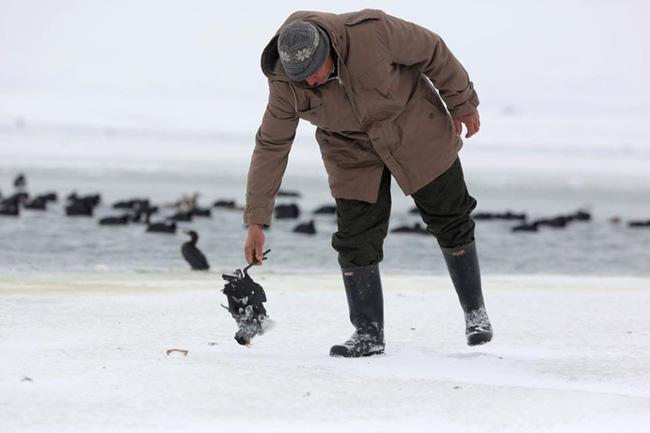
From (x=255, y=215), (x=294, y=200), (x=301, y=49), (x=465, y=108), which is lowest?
(x=294, y=200)

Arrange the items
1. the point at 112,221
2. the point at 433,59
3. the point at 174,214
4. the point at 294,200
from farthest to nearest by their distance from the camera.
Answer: the point at 294,200, the point at 174,214, the point at 112,221, the point at 433,59

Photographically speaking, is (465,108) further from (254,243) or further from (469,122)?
(254,243)

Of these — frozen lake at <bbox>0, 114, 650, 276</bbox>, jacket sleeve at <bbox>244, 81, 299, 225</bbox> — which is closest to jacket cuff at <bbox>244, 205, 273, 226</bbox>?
jacket sleeve at <bbox>244, 81, 299, 225</bbox>

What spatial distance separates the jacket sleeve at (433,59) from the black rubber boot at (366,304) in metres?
0.71

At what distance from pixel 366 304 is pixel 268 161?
0.69 m

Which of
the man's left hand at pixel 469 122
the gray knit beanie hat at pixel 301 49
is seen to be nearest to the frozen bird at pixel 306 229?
the man's left hand at pixel 469 122

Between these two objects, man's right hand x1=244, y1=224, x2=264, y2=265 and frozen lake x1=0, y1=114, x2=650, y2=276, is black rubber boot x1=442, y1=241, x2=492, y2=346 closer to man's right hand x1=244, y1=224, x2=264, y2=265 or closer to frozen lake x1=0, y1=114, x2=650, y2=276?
man's right hand x1=244, y1=224, x2=264, y2=265

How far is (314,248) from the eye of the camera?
420 inches

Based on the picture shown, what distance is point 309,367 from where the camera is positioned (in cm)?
395

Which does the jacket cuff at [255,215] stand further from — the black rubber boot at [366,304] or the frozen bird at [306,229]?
the frozen bird at [306,229]

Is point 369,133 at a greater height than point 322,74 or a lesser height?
lesser

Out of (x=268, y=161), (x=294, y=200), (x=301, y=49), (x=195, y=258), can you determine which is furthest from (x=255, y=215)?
(x=294, y=200)

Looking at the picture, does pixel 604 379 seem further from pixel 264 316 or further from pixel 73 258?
pixel 73 258

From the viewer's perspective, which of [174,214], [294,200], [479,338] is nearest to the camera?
[479,338]
